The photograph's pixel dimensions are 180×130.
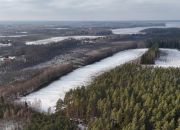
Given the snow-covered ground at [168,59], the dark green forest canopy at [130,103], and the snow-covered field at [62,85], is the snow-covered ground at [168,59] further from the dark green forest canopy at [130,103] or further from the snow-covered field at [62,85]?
the dark green forest canopy at [130,103]

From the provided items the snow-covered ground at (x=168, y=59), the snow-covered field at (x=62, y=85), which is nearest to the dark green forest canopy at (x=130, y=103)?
the snow-covered field at (x=62, y=85)

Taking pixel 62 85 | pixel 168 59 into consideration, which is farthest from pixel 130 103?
pixel 168 59

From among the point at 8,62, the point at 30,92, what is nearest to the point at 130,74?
the point at 30,92

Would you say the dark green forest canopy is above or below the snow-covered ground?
above

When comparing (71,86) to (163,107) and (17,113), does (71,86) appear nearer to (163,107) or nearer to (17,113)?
(17,113)

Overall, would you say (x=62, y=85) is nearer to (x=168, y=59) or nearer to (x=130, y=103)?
(x=130, y=103)

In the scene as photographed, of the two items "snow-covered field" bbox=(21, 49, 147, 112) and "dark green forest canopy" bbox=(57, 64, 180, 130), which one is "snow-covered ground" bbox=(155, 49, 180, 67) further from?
"dark green forest canopy" bbox=(57, 64, 180, 130)

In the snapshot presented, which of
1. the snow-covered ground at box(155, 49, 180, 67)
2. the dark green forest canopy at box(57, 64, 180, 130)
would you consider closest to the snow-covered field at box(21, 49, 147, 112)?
the dark green forest canopy at box(57, 64, 180, 130)
